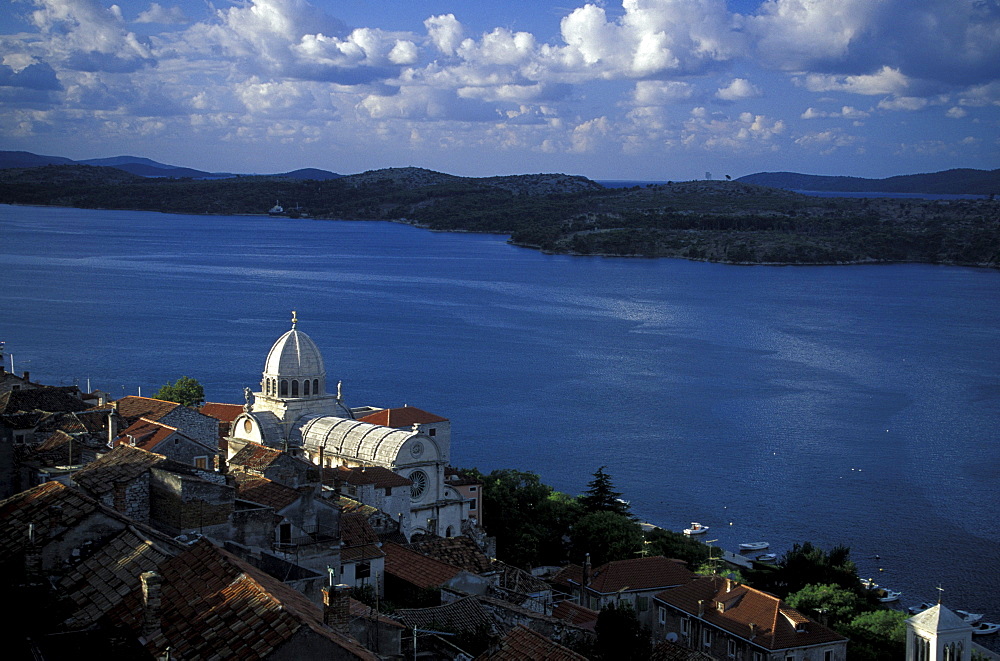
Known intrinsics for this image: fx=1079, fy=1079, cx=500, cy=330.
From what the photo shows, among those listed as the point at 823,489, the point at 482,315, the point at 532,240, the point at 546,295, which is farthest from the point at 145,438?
the point at 532,240

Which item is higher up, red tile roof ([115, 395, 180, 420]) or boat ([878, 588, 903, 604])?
red tile roof ([115, 395, 180, 420])

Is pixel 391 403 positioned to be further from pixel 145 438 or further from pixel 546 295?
pixel 546 295

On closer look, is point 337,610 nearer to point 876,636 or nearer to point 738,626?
point 738,626

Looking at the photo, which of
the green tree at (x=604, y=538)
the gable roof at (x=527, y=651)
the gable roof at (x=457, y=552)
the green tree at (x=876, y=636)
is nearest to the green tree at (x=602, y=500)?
the green tree at (x=604, y=538)

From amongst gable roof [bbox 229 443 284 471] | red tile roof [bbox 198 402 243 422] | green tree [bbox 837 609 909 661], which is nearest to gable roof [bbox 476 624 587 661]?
gable roof [bbox 229 443 284 471]

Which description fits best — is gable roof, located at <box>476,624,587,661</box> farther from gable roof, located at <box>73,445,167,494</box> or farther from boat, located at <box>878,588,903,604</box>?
boat, located at <box>878,588,903,604</box>

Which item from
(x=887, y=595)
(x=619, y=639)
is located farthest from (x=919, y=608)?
(x=619, y=639)
